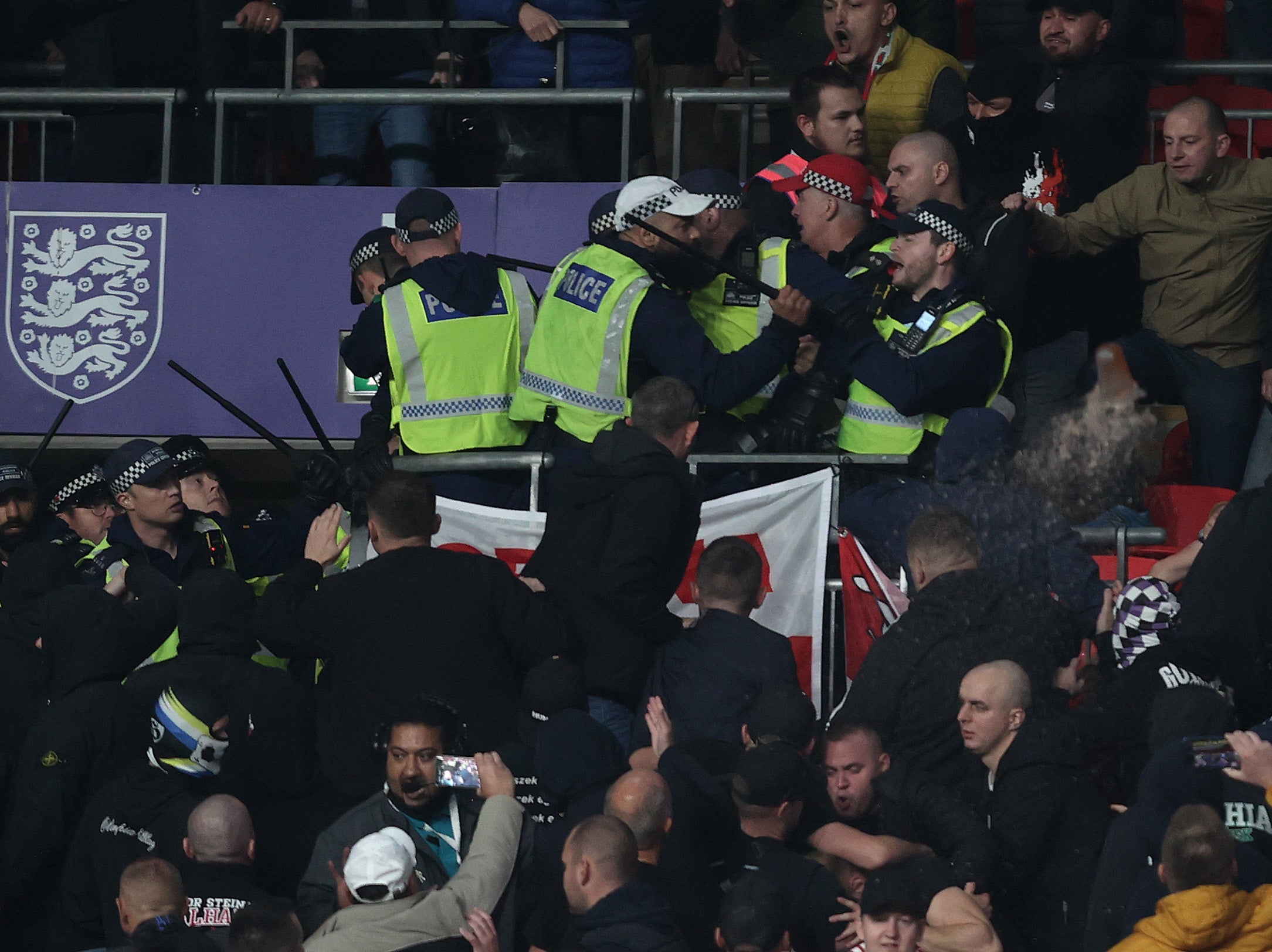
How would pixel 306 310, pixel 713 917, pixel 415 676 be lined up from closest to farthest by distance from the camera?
pixel 713 917
pixel 415 676
pixel 306 310

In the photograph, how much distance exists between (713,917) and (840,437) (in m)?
2.83

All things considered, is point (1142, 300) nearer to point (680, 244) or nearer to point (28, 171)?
point (680, 244)

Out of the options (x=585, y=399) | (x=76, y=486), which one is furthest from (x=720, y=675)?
(x=76, y=486)

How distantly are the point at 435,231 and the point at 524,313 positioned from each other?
519mm

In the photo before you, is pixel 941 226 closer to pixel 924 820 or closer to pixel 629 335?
pixel 629 335

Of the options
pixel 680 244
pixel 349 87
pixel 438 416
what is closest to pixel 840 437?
pixel 680 244

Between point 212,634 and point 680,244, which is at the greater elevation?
point 680,244

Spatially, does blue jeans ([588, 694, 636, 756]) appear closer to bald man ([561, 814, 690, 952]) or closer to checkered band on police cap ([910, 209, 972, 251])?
bald man ([561, 814, 690, 952])

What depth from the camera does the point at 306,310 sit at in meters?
10.5

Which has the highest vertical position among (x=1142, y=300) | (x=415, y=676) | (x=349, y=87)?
(x=349, y=87)

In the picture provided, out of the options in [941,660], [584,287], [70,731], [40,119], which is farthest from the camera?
[40,119]

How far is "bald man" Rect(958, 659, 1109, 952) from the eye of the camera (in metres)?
6.14

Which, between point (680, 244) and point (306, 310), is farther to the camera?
point (306, 310)

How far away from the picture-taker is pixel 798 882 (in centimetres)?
613
